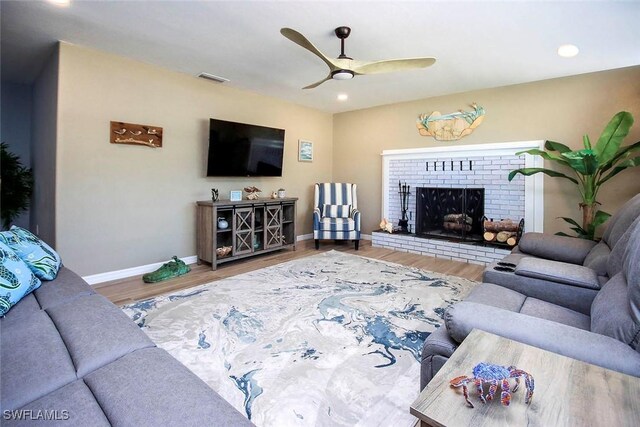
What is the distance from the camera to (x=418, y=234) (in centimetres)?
506

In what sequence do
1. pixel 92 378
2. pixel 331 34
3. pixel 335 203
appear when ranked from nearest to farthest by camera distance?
pixel 92 378 → pixel 331 34 → pixel 335 203

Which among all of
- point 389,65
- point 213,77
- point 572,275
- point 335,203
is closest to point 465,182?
point 335,203

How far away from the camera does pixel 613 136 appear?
326 centimetres

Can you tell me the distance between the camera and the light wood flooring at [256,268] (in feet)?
10.3

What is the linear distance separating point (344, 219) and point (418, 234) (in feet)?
4.01

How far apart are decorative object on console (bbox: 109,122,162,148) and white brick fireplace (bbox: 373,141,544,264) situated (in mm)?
3555

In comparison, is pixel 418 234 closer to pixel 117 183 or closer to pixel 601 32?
pixel 601 32

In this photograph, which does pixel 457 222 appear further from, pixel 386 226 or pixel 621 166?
pixel 621 166

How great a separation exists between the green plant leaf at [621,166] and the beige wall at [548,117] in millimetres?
318

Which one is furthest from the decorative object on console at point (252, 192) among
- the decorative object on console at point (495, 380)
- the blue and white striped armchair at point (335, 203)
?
the decorative object on console at point (495, 380)

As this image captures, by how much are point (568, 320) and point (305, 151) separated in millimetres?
4695

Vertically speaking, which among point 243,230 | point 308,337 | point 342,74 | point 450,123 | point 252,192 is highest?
point 450,123

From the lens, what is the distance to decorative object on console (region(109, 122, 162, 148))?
3.41 meters

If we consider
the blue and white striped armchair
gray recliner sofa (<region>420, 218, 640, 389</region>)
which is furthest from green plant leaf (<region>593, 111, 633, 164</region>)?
the blue and white striped armchair
